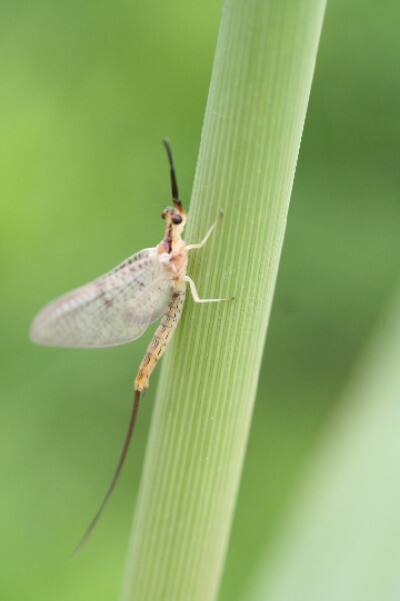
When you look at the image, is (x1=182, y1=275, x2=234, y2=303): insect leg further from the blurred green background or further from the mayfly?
the blurred green background

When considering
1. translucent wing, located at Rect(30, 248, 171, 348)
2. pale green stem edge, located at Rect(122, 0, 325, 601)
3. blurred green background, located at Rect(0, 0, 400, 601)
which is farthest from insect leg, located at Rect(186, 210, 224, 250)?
blurred green background, located at Rect(0, 0, 400, 601)

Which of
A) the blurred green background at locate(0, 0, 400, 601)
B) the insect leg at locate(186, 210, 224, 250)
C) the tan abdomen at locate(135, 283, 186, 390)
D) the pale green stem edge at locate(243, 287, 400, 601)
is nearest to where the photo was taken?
the pale green stem edge at locate(243, 287, 400, 601)

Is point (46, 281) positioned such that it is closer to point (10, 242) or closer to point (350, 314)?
point (10, 242)

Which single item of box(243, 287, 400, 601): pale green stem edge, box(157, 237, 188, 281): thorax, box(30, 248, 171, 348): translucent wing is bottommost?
box(243, 287, 400, 601): pale green stem edge

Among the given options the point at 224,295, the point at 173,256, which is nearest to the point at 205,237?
the point at 224,295

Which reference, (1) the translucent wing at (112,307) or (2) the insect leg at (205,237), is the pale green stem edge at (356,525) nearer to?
(2) the insect leg at (205,237)

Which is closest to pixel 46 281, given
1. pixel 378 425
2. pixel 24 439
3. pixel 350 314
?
pixel 24 439

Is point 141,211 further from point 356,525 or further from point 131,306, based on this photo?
point 356,525
